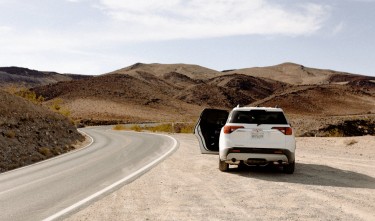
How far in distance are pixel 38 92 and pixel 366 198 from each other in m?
147

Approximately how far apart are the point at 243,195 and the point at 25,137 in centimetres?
2195

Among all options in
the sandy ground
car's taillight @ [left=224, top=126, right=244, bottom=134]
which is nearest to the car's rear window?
car's taillight @ [left=224, top=126, right=244, bottom=134]

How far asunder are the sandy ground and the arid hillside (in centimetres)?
1131

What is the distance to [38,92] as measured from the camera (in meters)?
147

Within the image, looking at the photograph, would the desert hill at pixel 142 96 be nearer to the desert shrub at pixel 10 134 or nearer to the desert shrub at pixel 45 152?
the desert shrub at pixel 10 134

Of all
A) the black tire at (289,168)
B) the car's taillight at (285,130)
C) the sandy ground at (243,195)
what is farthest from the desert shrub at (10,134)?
the car's taillight at (285,130)

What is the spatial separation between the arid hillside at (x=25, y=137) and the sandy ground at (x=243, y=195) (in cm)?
1131

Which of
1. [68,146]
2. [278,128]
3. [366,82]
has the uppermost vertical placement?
[366,82]

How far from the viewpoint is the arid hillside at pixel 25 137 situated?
2294 cm

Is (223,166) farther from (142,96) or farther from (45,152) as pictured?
(142,96)

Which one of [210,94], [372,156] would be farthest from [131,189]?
[210,94]

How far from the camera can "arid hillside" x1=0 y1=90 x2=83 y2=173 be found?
22.9 metres

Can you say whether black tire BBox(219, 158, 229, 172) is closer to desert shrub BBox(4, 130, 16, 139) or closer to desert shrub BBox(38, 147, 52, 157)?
desert shrub BBox(38, 147, 52, 157)

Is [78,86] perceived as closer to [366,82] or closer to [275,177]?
[366,82]
